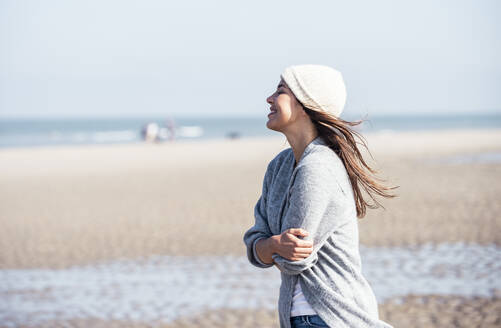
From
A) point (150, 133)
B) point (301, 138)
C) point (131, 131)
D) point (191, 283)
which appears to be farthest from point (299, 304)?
point (131, 131)

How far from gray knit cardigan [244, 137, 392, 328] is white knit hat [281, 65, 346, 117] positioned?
0.16 metres

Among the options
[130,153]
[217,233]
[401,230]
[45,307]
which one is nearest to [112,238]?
[217,233]

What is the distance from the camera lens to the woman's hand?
2.41 metres

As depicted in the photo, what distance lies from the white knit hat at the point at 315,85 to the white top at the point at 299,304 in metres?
0.73

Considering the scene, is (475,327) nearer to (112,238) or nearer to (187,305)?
(187,305)

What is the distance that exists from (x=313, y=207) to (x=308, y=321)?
47 cm

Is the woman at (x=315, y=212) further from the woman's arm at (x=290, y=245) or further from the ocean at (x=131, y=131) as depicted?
the ocean at (x=131, y=131)

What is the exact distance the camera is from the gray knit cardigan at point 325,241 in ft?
8.05

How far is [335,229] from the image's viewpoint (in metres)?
2.49

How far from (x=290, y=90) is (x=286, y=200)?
0.45 m

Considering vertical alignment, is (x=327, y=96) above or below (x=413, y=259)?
above

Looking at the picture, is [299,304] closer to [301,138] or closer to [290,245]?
Result: [290,245]

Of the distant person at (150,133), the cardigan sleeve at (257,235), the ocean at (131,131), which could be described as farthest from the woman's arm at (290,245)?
the distant person at (150,133)

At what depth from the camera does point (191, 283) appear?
8234 mm
